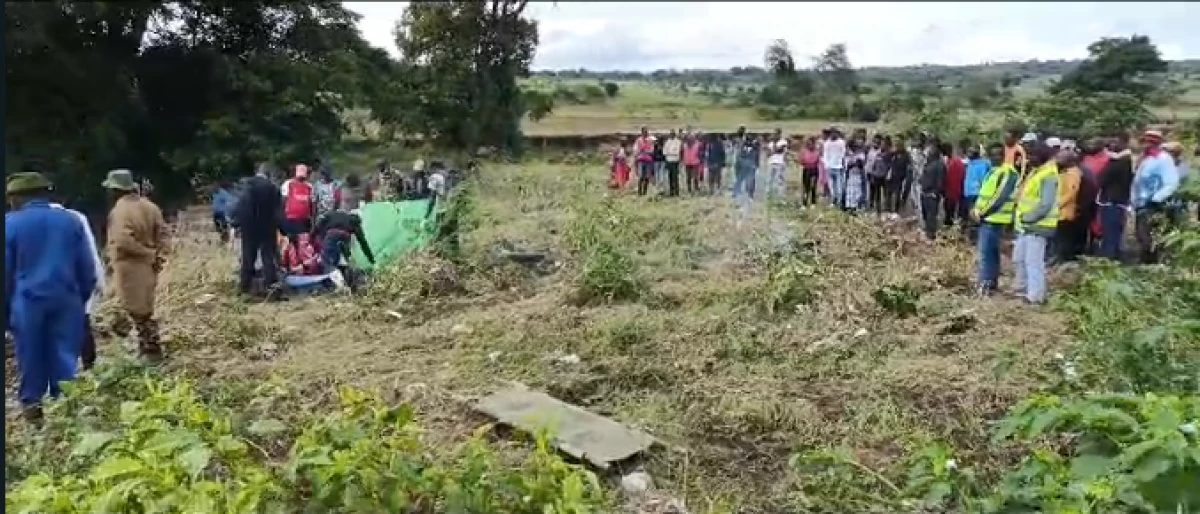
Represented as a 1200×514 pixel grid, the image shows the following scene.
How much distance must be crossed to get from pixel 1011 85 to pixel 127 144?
14300 millimetres

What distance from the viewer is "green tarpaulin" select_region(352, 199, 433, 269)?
9.12 meters

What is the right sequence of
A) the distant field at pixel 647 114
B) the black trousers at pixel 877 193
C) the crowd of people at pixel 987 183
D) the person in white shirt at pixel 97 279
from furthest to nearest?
1. the distant field at pixel 647 114
2. the black trousers at pixel 877 193
3. the crowd of people at pixel 987 183
4. the person in white shirt at pixel 97 279

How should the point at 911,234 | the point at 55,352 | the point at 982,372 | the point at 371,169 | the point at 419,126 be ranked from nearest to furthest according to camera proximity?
the point at 55,352 → the point at 982,372 → the point at 911,234 → the point at 371,169 → the point at 419,126

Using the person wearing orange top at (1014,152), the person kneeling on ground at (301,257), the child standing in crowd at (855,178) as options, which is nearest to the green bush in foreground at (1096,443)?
the person wearing orange top at (1014,152)

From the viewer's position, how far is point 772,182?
14867mm

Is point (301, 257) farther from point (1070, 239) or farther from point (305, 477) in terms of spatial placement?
point (1070, 239)

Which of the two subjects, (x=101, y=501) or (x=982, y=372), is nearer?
(x=101, y=501)

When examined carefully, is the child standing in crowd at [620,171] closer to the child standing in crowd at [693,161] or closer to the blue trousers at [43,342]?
the child standing in crowd at [693,161]

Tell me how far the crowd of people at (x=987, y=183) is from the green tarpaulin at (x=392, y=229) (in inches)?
174

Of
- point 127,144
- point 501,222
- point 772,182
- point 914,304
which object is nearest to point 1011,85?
point 772,182

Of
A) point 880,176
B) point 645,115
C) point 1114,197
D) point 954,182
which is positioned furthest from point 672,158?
point 645,115

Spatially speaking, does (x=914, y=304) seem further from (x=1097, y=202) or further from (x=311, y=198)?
(x=311, y=198)

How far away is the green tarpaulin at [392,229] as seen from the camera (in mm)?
9117

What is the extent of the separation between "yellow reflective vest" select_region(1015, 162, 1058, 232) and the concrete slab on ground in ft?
12.7
